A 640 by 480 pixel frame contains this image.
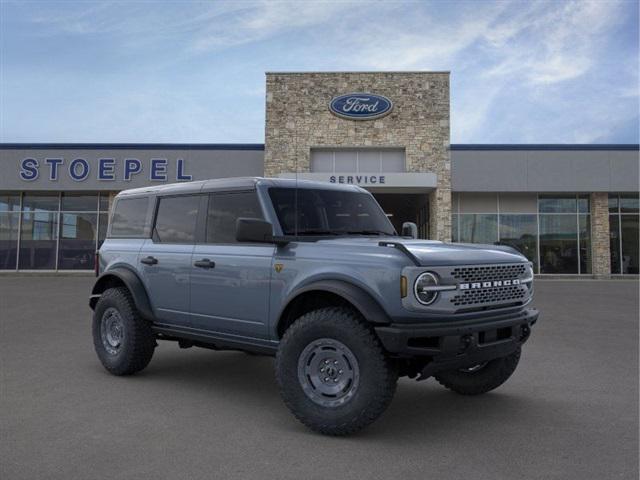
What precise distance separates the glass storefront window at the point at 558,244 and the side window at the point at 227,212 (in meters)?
23.1

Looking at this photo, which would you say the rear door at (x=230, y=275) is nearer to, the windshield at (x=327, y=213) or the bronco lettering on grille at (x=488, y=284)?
the windshield at (x=327, y=213)

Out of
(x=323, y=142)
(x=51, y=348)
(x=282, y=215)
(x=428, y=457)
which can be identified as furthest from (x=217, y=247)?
(x=323, y=142)

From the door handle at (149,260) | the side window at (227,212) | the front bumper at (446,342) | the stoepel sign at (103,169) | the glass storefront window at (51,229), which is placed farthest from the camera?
the glass storefront window at (51,229)

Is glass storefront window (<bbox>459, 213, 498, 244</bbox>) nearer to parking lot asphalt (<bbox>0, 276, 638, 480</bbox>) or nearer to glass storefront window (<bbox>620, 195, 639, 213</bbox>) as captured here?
glass storefront window (<bbox>620, 195, 639, 213</bbox>)

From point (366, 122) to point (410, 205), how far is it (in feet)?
21.7

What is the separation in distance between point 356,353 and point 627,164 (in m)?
25.0

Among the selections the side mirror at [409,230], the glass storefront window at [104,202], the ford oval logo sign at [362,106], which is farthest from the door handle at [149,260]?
the glass storefront window at [104,202]

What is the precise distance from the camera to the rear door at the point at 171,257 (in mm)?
5516

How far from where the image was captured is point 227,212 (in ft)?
17.6

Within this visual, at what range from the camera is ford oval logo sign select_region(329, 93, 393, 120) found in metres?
24.3

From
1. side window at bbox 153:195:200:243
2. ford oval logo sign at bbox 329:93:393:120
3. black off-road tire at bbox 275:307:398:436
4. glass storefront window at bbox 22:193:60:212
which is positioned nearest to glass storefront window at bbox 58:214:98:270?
glass storefront window at bbox 22:193:60:212

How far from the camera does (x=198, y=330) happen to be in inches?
211

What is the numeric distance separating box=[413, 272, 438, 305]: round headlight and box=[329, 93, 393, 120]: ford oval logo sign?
21095 mm

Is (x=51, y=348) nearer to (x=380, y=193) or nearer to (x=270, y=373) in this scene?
(x=270, y=373)
